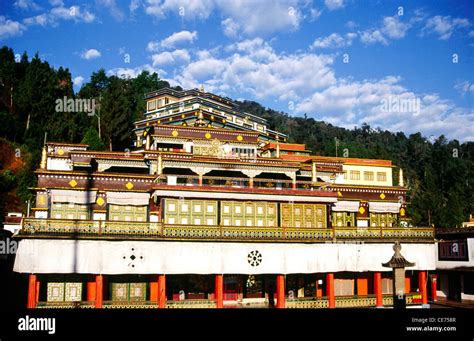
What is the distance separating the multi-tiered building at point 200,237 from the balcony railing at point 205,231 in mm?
69

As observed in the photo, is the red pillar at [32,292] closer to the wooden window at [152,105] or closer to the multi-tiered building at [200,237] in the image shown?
the multi-tiered building at [200,237]

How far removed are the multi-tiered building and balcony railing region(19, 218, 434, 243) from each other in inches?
2.7

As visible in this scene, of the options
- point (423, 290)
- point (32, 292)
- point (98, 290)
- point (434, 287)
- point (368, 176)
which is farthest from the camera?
point (368, 176)

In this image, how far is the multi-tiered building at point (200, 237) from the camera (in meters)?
29.8

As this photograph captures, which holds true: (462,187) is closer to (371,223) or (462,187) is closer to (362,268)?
(371,223)

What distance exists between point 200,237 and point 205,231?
559 mm

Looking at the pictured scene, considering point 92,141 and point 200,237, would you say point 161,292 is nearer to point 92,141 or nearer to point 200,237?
point 200,237

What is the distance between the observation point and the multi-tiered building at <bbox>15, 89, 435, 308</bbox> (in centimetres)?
2981

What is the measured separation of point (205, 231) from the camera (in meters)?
31.6
